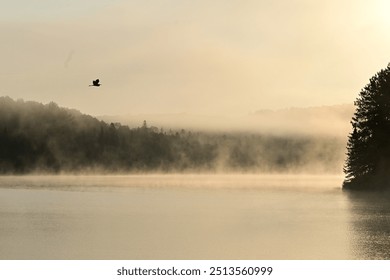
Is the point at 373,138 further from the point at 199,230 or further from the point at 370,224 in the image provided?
the point at 199,230

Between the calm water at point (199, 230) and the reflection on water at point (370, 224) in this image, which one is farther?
the calm water at point (199, 230)

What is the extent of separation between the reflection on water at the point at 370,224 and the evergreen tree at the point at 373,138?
4.01m

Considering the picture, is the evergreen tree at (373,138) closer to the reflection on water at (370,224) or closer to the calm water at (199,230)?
the reflection on water at (370,224)

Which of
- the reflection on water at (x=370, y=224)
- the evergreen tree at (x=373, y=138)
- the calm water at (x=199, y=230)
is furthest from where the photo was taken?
the evergreen tree at (x=373, y=138)

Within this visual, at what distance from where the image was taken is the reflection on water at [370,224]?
4494 centimetres

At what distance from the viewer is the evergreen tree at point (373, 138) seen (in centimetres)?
10088

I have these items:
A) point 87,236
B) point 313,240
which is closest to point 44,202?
point 87,236

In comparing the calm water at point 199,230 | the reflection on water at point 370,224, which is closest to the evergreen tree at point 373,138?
the reflection on water at point 370,224

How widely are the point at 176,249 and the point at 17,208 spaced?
147 feet

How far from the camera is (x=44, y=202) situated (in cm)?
9969

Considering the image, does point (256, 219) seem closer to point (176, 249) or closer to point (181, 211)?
point (181, 211)

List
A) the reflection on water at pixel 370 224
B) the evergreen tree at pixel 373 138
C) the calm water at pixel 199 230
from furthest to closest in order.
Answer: the evergreen tree at pixel 373 138 < the calm water at pixel 199 230 < the reflection on water at pixel 370 224

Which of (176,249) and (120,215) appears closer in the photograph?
(176,249)

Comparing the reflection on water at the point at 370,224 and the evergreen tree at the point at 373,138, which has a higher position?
the evergreen tree at the point at 373,138
